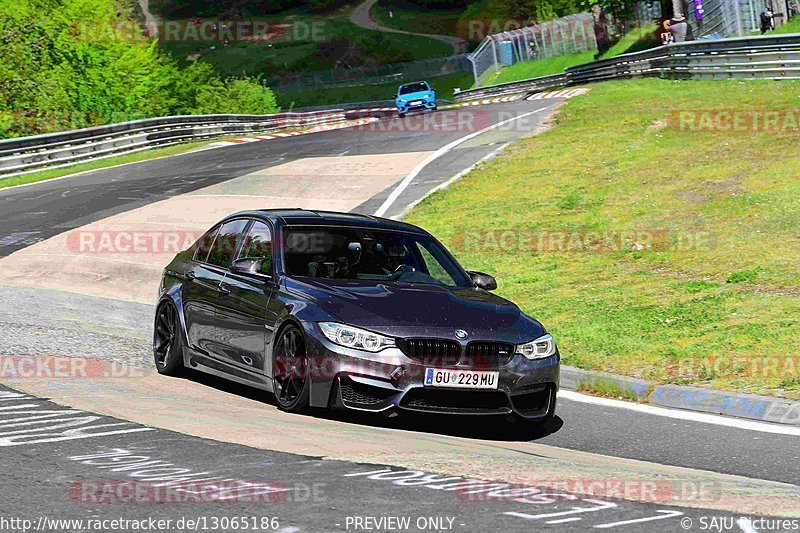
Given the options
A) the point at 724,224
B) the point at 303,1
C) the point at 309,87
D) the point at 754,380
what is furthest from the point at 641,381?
the point at 303,1

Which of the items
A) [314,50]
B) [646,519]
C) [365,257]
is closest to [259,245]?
[365,257]

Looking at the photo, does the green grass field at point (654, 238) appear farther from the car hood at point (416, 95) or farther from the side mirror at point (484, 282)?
the car hood at point (416, 95)

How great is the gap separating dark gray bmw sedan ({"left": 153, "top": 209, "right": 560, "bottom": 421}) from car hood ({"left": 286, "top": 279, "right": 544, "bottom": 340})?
0.01 m

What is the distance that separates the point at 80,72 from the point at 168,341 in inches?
1767

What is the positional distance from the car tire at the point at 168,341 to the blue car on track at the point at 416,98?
147 feet

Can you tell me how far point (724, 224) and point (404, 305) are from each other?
1077cm

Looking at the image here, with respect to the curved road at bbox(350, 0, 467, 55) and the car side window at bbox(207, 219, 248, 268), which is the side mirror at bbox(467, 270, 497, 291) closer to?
the car side window at bbox(207, 219, 248, 268)

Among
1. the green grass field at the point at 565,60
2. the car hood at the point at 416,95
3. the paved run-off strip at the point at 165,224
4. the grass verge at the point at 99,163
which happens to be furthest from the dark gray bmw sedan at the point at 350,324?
the green grass field at the point at 565,60

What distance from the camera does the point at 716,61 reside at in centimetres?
3772

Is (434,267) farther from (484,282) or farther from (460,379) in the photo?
(460,379)

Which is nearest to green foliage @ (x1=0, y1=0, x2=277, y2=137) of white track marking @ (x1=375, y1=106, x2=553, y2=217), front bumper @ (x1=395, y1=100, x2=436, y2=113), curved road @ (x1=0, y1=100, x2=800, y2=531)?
front bumper @ (x1=395, y1=100, x2=436, y2=113)

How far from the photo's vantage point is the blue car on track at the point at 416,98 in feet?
184

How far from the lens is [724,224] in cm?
1841

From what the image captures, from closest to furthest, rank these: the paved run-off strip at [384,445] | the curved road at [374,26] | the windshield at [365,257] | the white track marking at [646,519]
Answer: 1. the white track marking at [646,519]
2. the paved run-off strip at [384,445]
3. the windshield at [365,257]
4. the curved road at [374,26]
